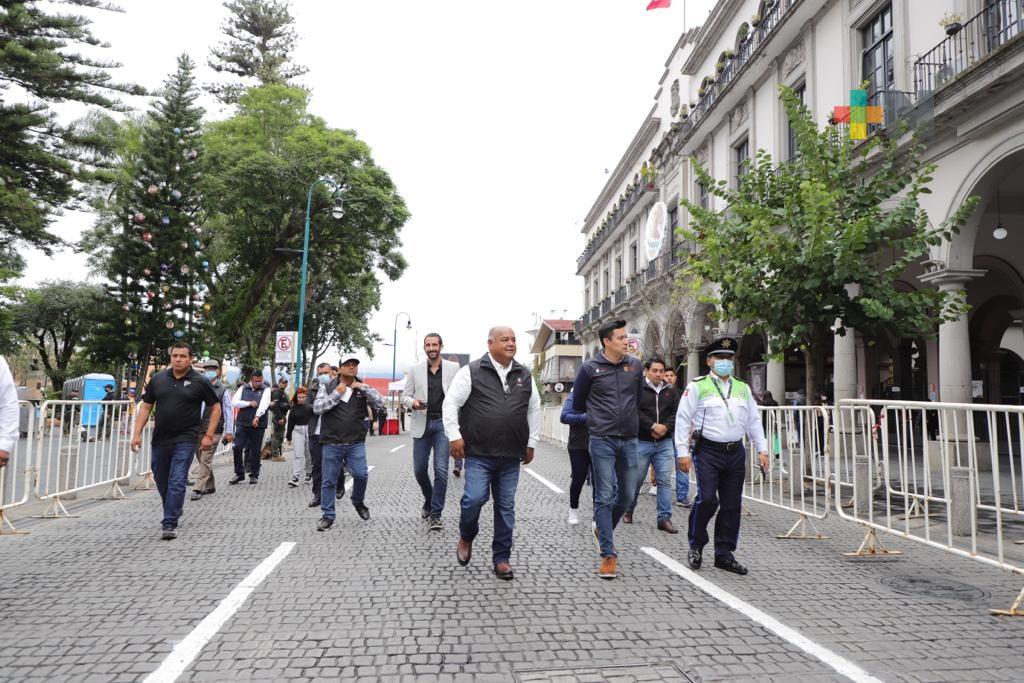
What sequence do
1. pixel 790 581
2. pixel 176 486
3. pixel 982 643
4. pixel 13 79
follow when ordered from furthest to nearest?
pixel 13 79 → pixel 176 486 → pixel 790 581 → pixel 982 643

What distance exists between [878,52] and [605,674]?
674 inches

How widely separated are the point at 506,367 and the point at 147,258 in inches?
1118

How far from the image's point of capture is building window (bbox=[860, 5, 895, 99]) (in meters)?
15.8

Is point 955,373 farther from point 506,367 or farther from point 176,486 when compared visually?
point 176,486

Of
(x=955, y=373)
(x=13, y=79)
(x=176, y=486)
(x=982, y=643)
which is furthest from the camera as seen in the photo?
(x=13, y=79)

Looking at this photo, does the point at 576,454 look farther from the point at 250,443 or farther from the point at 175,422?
the point at 250,443

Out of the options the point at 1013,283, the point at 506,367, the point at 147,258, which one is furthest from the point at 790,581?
the point at 147,258

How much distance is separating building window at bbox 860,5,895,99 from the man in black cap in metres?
12.8

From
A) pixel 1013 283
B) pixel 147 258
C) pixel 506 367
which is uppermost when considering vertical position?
pixel 147 258

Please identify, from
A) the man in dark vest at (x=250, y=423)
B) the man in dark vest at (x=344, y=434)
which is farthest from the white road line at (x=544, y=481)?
the man in dark vest at (x=250, y=423)

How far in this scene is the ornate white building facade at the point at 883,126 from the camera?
12438 millimetres

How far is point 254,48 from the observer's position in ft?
120

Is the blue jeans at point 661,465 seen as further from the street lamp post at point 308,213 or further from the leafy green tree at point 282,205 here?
the leafy green tree at point 282,205

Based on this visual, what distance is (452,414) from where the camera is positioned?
562cm
